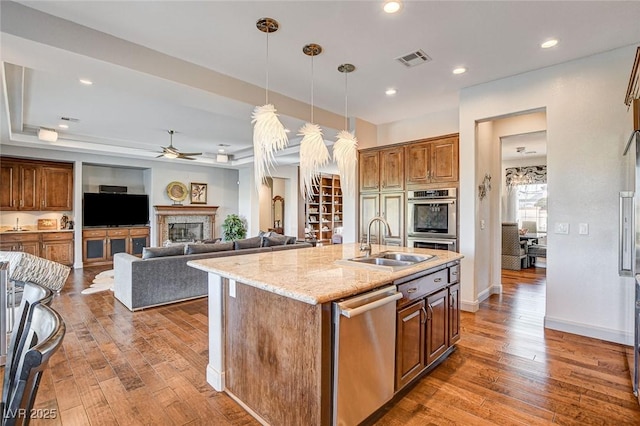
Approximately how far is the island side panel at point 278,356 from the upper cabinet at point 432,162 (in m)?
3.39

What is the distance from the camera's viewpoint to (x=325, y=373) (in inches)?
63.4

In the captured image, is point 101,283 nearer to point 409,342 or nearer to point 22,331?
point 22,331

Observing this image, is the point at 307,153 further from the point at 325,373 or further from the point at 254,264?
the point at 325,373

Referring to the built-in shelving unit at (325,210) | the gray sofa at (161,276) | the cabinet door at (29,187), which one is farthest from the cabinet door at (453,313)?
the cabinet door at (29,187)

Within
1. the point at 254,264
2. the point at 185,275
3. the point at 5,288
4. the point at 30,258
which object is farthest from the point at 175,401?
the point at 185,275

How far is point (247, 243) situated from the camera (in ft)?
16.8

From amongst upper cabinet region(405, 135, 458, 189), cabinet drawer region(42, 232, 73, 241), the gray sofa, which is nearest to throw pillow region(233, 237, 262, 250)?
the gray sofa

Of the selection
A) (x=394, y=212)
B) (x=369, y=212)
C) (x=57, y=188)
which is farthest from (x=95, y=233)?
(x=394, y=212)

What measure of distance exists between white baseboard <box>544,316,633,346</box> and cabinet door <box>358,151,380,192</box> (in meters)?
2.85

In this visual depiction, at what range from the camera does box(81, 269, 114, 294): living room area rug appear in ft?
16.9

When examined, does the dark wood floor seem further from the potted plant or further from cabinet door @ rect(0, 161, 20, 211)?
the potted plant

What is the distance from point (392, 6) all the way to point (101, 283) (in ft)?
20.2

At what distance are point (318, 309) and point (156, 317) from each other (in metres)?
3.14

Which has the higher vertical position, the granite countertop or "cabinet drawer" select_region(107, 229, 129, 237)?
the granite countertop
